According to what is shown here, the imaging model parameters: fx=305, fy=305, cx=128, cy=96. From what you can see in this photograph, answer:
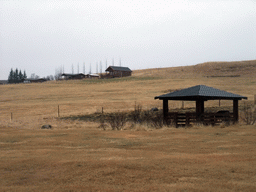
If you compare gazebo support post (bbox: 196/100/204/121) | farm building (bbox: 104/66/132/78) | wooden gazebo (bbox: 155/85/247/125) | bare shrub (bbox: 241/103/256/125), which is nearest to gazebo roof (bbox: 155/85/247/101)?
wooden gazebo (bbox: 155/85/247/125)

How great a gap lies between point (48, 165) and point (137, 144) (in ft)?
13.4

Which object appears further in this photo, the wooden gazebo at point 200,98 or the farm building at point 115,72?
the farm building at point 115,72

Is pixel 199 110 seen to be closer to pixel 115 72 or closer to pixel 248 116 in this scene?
pixel 248 116

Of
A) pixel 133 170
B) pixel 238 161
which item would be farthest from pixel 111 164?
pixel 238 161

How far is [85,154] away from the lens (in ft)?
28.0

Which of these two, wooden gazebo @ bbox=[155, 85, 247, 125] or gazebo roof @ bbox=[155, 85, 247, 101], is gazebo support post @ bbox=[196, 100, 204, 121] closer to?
wooden gazebo @ bbox=[155, 85, 247, 125]

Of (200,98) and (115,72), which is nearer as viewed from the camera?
(200,98)

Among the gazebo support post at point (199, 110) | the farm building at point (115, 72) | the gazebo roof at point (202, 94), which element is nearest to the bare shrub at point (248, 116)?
the gazebo roof at point (202, 94)

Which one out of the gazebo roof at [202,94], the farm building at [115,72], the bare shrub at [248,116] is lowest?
the bare shrub at [248,116]

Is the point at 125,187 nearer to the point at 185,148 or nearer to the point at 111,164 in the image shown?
the point at 111,164

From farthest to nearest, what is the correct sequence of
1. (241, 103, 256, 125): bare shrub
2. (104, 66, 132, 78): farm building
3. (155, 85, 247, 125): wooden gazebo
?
(104, 66, 132, 78): farm building → (155, 85, 247, 125): wooden gazebo → (241, 103, 256, 125): bare shrub

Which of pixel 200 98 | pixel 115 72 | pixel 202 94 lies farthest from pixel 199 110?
pixel 115 72

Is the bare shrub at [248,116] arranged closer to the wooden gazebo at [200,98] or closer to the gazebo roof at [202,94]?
the wooden gazebo at [200,98]

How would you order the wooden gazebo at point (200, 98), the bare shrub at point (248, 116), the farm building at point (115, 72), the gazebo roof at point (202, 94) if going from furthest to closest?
the farm building at point (115, 72), the gazebo roof at point (202, 94), the wooden gazebo at point (200, 98), the bare shrub at point (248, 116)
